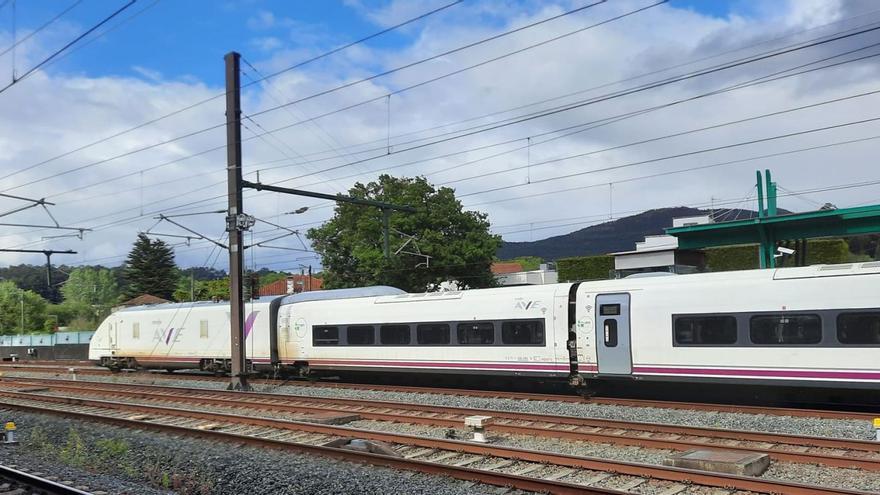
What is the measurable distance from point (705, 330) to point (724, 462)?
269 inches

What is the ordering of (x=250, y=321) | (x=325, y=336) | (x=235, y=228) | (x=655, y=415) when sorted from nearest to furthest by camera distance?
(x=655, y=415), (x=235, y=228), (x=325, y=336), (x=250, y=321)

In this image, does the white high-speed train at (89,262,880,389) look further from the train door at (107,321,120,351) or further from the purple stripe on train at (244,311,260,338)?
the train door at (107,321,120,351)

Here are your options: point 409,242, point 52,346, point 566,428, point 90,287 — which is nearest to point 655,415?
point 566,428

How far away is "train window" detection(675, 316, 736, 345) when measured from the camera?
619 inches

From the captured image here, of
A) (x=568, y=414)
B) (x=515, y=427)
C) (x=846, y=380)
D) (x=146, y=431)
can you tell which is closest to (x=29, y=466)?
(x=146, y=431)

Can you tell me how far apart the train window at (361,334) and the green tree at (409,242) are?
2206cm

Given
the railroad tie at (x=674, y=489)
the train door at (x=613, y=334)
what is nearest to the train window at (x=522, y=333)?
the train door at (x=613, y=334)

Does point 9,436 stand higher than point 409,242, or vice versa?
point 409,242

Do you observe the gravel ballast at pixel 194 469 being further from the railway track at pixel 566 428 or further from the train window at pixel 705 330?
the train window at pixel 705 330

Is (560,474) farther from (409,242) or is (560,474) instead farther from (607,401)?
(409,242)

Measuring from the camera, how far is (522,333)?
63.2 ft

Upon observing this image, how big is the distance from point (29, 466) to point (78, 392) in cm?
1476

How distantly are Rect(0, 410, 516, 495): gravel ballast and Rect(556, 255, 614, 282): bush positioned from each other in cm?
3713

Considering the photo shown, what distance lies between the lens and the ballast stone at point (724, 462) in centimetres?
959
